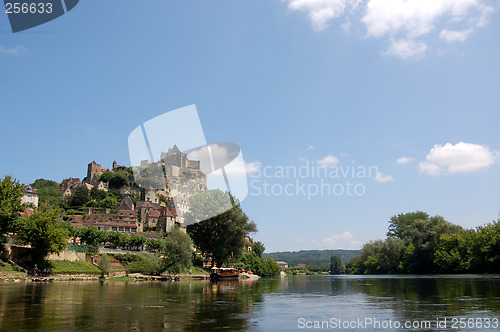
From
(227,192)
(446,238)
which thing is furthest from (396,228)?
(227,192)

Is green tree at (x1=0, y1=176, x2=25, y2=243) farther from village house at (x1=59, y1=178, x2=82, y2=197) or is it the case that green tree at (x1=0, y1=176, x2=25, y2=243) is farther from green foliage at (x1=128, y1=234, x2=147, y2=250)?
village house at (x1=59, y1=178, x2=82, y2=197)

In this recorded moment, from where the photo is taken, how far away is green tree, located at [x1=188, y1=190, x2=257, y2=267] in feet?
223

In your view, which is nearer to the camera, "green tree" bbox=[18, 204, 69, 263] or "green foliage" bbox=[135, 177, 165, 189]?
"green tree" bbox=[18, 204, 69, 263]

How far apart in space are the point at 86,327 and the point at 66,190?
17791 centimetres

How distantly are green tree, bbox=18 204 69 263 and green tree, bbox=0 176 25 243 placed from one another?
1.83 metres

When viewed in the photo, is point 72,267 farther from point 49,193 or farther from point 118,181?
point 118,181

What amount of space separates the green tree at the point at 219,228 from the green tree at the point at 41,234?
2928cm

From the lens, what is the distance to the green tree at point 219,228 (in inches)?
2672

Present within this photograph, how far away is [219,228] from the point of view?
68.8m

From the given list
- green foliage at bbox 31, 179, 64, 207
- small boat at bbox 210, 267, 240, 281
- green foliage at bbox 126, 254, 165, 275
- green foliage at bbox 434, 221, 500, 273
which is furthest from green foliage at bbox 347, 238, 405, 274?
green foliage at bbox 31, 179, 64, 207

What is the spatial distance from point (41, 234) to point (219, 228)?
3220 cm

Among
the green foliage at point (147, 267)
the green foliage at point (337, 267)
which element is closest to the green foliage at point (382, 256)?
the green foliage at point (147, 267)

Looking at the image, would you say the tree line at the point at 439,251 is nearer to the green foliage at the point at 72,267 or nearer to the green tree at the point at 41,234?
the green foliage at the point at 72,267

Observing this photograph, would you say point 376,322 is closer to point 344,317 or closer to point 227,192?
point 344,317
